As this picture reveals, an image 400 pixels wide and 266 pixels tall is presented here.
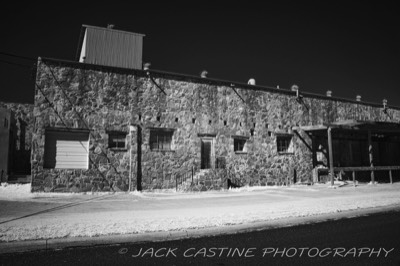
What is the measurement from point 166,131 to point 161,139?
533mm

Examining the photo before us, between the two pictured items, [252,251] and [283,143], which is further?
[283,143]

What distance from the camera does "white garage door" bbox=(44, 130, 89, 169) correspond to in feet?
42.7

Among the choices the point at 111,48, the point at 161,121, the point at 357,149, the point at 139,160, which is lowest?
the point at 139,160

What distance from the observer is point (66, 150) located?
1326cm

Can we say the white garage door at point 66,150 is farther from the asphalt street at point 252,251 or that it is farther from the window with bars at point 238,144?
the asphalt street at point 252,251

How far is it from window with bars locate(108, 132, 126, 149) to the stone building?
0.05 metres

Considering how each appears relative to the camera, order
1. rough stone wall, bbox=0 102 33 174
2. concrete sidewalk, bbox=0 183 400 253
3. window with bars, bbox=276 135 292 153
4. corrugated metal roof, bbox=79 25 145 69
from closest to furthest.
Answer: concrete sidewalk, bbox=0 183 400 253 < corrugated metal roof, bbox=79 25 145 69 < window with bars, bbox=276 135 292 153 < rough stone wall, bbox=0 102 33 174

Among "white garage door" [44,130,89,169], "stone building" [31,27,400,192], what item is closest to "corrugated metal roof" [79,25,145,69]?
"stone building" [31,27,400,192]

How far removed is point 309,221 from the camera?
6559 millimetres

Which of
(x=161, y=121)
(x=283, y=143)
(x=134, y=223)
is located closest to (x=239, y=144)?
(x=283, y=143)

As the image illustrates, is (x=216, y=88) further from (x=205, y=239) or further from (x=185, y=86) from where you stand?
(x=205, y=239)

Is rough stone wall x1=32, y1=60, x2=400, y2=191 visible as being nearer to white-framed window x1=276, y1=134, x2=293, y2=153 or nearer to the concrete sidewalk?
white-framed window x1=276, y1=134, x2=293, y2=153

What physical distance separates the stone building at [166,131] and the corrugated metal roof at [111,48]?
2.02 ft

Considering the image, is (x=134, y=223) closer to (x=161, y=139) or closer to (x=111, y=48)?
(x=161, y=139)
